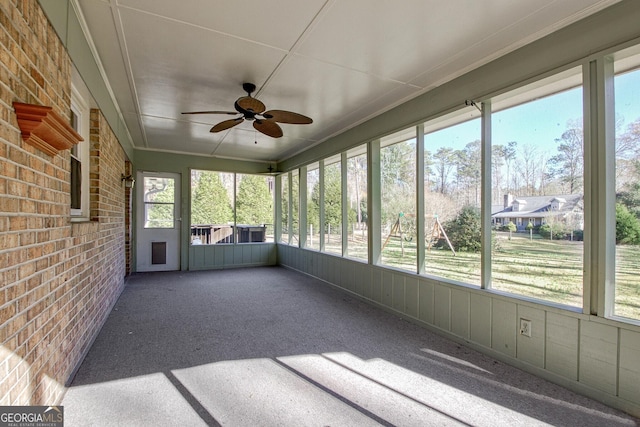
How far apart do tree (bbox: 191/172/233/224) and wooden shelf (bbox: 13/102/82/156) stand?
515 centimetres

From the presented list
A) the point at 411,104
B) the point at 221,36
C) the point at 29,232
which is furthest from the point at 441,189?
the point at 29,232

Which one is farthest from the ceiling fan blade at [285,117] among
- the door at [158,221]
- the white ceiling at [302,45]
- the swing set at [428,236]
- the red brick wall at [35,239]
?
the door at [158,221]

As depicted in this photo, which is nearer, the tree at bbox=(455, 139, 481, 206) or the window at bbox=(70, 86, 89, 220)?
the window at bbox=(70, 86, 89, 220)

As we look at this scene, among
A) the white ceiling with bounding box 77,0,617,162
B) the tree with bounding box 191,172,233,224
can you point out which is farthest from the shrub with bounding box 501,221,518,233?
the tree with bounding box 191,172,233,224

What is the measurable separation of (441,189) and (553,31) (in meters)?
1.61

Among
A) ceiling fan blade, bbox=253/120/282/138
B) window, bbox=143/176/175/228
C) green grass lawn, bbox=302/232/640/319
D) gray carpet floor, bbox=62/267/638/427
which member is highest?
ceiling fan blade, bbox=253/120/282/138

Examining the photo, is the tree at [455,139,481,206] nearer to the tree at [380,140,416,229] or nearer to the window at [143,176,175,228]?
the tree at [380,140,416,229]

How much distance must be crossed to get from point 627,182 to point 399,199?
7.17ft

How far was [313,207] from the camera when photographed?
19.8ft

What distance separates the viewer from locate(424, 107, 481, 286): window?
2.98m

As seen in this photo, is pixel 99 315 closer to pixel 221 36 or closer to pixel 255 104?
pixel 255 104

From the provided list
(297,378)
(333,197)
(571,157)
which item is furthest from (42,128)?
(333,197)

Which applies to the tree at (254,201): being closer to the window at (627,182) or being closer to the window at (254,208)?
the window at (254,208)

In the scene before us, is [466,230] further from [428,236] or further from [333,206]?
[333,206]
